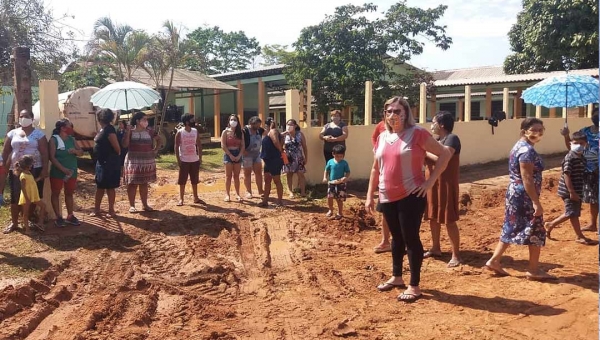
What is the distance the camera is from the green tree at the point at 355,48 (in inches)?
656

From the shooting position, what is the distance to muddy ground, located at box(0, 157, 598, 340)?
3.95 m

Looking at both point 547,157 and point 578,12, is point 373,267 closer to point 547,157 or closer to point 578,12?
point 547,157

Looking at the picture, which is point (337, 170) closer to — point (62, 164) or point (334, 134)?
point (334, 134)

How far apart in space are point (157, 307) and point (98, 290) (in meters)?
0.86

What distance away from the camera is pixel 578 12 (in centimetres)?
2005

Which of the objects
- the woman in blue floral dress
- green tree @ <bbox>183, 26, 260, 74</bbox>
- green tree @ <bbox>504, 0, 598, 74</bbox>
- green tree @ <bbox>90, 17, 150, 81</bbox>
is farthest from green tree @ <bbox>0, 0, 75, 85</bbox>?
green tree @ <bbox>183, 26, 260, 74</bbox>

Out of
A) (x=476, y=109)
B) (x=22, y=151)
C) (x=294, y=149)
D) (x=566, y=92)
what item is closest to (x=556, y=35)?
(x=476, y=109)

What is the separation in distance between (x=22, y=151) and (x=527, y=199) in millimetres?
6181

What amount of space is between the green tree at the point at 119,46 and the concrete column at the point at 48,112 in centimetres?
1056

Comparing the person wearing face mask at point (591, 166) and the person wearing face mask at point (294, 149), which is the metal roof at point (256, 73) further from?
the person wearing face mask at point (591, 166)

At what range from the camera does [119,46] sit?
18047 millimetres

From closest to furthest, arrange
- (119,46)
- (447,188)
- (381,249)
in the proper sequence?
(447,188)
(381,249)
(119,46)

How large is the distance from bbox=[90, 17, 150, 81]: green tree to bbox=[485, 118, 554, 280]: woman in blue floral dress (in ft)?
50.7

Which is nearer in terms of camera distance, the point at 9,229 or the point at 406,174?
the point at 406,174
